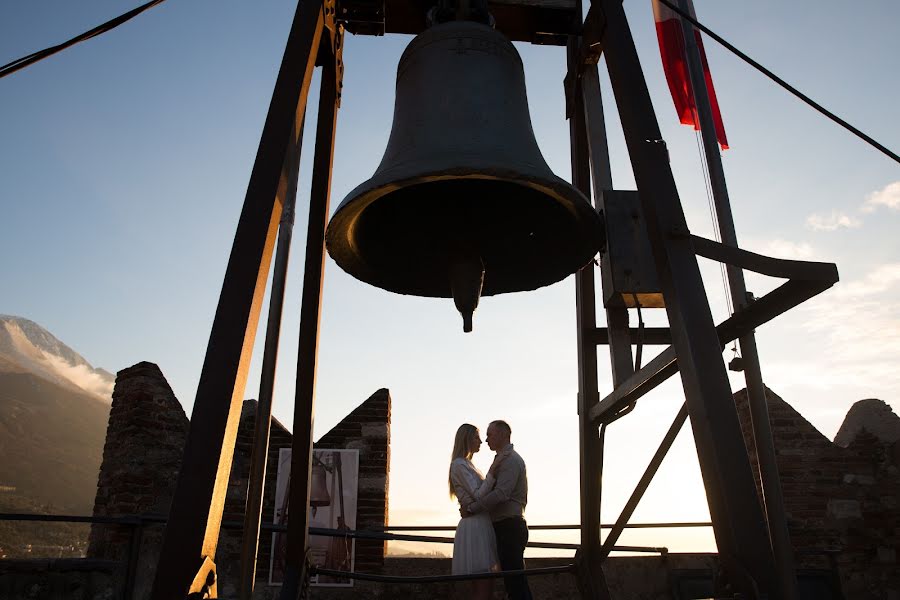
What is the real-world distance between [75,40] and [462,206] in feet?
4.58

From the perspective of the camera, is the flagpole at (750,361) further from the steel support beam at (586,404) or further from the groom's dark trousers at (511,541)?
the groom's dark trousers at (511,541)

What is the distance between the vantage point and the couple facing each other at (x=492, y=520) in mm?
3719

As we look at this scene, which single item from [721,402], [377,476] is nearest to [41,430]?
[377,476]

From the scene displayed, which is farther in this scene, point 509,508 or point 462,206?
point 509,508

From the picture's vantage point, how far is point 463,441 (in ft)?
13.6

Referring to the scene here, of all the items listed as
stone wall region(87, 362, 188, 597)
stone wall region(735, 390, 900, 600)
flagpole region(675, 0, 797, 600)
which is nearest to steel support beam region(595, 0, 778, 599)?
flagpole region(675, 0, 797, 600)

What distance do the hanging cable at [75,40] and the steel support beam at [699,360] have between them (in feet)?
5.35

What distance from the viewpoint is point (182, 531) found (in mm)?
1441

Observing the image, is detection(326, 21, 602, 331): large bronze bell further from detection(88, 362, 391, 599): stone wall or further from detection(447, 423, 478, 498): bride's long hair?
detection(88, 362, 391, 599): stone wall

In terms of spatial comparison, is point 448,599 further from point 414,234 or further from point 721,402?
point 721,402

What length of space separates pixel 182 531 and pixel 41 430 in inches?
3512

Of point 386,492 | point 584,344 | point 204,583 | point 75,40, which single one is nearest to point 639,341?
point 584,344

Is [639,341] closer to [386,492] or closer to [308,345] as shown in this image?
[308,345]

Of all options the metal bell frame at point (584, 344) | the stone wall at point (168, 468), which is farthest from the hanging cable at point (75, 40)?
the stone wall at point (168, 468)
